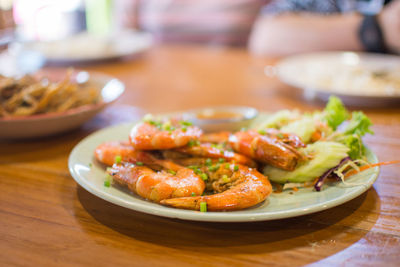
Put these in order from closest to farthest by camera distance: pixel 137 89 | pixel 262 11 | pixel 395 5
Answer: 1. pixel 137 89
2. pixel 395 5
3. pixel 262 11

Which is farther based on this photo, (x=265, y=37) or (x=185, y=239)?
(x=265, y=37)

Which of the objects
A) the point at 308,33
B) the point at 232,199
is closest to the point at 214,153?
the point at 232,199

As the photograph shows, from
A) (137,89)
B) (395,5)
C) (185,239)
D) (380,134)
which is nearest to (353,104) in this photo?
(380,134)

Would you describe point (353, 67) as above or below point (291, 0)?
below

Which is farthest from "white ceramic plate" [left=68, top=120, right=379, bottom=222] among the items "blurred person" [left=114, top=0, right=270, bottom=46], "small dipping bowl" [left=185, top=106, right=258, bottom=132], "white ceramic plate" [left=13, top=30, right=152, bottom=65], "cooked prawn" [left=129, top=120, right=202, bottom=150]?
"blurred person" [left=114, top=0, right=270, bottom=46]

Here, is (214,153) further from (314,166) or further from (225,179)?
(314,166)

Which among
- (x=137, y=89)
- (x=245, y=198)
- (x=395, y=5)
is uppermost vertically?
(x=395, y=5)

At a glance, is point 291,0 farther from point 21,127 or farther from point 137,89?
point 21,127

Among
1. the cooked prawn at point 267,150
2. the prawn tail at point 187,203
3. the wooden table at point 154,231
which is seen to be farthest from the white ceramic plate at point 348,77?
the prawn tail at point 187,203
